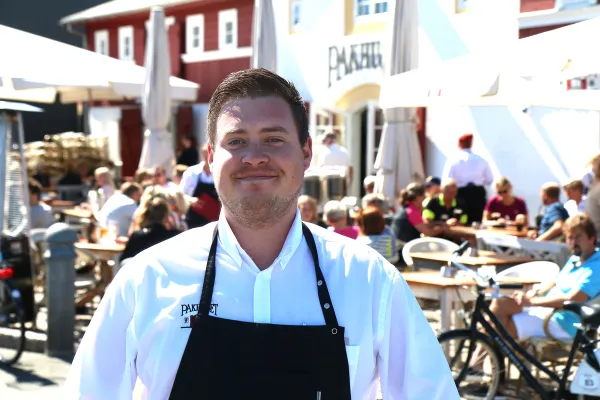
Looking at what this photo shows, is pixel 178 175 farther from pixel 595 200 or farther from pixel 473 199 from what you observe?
pixel 595 200

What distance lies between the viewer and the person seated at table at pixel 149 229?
7.58m

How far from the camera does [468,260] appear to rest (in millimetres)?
7930

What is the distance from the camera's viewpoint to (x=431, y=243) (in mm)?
8555

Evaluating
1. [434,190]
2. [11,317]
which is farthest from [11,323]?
[434,190]

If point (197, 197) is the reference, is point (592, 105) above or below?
above

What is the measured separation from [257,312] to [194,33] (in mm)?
20953

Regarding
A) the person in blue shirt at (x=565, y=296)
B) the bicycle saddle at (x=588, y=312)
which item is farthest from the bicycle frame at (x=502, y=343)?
the bicycle saddle at (x=588, y=312)

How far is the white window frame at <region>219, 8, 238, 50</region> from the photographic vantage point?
67.8 feet

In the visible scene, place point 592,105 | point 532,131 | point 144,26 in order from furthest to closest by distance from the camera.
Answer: point 144,26
point 532,131
point 592,105

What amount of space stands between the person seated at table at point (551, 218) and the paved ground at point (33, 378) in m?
4.54

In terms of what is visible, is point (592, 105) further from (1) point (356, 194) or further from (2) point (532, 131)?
(1) point (356, 194)

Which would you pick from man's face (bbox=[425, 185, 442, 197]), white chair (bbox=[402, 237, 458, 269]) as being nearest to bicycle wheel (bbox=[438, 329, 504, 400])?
white chair (bbox=[402, 237, 458, 269])

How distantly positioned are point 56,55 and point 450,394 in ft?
29.8

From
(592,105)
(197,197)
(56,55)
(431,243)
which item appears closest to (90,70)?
(56,55)
